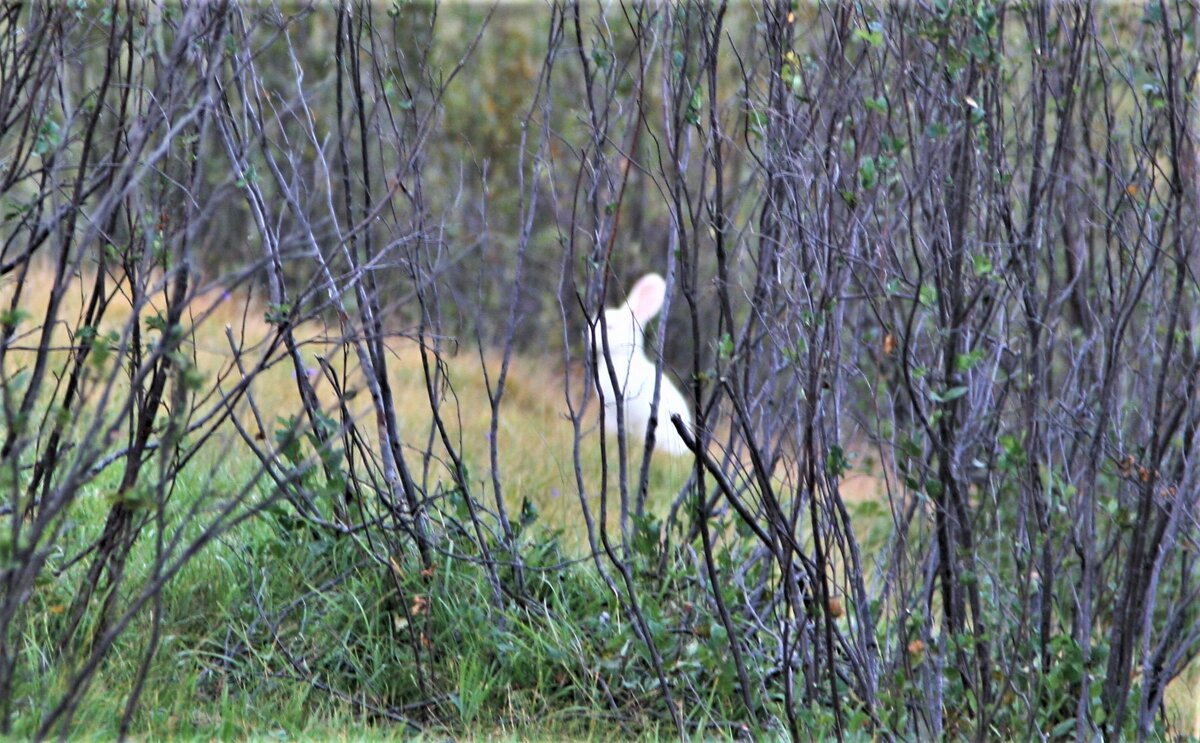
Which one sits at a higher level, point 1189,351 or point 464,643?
point 1189,351

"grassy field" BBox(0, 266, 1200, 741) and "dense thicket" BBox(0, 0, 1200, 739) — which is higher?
"dense thicket" BBox(0, 0, 1200, 739)

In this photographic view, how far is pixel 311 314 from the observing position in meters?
2.67

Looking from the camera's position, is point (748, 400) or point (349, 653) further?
point (748, 400)

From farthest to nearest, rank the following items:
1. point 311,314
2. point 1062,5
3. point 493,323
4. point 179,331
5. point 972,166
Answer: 1. point 493,323
2. point 1062,5
3. point 972,166
4. point 311,314
5. point 179,331

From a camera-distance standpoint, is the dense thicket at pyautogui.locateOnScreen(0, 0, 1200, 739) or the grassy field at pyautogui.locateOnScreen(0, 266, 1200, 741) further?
the grassy field at pyautogui.locateOnScreen(0, 266, 1200, 741)

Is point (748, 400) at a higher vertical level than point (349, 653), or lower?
higher

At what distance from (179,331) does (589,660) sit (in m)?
1.73

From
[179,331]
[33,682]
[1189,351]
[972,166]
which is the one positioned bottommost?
[33,682]

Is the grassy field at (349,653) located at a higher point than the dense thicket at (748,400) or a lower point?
lower

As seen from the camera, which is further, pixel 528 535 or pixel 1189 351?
pixel 528 535

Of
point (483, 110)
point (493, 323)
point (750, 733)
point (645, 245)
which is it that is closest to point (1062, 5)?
point (750, 733)

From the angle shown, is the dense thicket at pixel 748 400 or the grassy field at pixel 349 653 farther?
the grassy field at pixel 349 653

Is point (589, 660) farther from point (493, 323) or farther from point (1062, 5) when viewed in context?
point (493, 323)

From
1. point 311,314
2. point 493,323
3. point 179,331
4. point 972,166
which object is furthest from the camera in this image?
point 493,323
